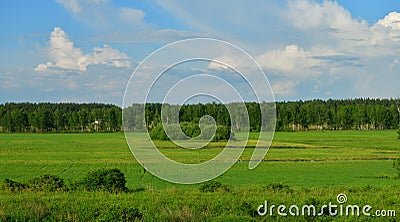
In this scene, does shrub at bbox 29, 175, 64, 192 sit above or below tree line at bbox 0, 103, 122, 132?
below

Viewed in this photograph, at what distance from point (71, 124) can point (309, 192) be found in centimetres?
14697

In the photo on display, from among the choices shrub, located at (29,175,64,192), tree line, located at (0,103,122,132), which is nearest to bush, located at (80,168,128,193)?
shrub, located at (29,175,64,192)

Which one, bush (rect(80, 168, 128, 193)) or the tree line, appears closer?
bush (rect(80, 168, 128, 193))

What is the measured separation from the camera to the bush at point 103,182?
19578mm

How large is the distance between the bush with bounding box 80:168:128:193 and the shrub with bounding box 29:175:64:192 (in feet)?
3.04

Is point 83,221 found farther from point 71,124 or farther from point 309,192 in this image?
point 71,124

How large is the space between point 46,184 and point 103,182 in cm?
215

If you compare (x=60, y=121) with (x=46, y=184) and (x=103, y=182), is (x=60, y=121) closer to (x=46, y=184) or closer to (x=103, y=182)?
(x=46, y=184)

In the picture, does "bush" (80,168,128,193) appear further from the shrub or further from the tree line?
the tree line

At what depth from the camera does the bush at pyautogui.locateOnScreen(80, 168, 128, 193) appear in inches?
771

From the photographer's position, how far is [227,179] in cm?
3195

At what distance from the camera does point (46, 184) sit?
1981 cm

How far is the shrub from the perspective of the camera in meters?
19.6

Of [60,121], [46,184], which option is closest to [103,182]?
[46,184]
